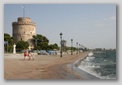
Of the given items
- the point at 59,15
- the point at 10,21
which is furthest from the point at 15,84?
the point at 59,15

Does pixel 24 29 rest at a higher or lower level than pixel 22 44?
higher

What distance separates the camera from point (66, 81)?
6215 millimetres

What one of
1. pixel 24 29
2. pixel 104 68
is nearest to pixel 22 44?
pixel 24 29

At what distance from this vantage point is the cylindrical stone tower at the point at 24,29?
21.9 feet

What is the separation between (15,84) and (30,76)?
372mm

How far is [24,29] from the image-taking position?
695cm

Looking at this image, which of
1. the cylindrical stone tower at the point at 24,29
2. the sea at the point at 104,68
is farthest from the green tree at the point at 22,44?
the sea at the point at 104,68

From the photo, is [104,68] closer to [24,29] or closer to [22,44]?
[22,44]

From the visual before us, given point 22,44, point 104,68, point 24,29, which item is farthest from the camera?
point 104,68

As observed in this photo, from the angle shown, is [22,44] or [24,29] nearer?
[24,29]

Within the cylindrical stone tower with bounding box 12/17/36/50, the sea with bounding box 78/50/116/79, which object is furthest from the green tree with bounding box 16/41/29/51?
the sea with bounding box 78/50/116/79

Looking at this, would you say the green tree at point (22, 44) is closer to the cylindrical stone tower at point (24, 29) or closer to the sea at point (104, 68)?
the cylindrical stone tower at point (24, 29)

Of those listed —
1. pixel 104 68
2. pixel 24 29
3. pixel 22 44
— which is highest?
pixel 24 29

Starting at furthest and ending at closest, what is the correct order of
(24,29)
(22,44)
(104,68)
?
(104,68)
(22,44)
(24,29)
